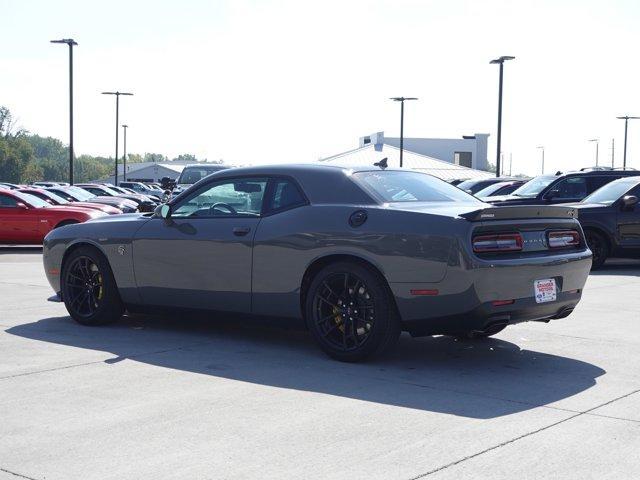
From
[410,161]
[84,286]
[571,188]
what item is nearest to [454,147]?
[410,161]

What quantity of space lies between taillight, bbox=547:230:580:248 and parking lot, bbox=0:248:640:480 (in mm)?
878

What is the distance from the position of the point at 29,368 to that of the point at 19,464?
2.33 m

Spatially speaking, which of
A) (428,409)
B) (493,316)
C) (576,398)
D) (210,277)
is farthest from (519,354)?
(210,277)

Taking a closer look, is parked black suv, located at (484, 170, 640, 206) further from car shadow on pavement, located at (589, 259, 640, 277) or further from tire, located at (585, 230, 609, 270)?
tire, located at (585, 230, 609, 270)

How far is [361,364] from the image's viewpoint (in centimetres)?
694

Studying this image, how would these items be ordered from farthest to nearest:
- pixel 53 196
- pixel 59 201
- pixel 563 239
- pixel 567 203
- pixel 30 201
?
pixel 53 196
pixel 59 201
pixel 30 201
pixel 567 203
pixel 563 239

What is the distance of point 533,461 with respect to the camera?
4586mm

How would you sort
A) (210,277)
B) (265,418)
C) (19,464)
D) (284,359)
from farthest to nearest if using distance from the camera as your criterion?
1. (210,277)
2. (284,359)
3. (265,418)
4. (19,464)

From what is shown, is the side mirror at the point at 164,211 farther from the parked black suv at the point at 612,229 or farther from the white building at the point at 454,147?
the white building at the point at 454,147

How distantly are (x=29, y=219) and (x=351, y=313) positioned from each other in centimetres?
1592

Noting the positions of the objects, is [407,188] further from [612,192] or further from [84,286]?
[612,192]

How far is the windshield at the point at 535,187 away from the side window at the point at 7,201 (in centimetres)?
1110

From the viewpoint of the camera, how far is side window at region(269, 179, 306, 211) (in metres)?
7.47

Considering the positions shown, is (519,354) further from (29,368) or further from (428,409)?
(29,368)
